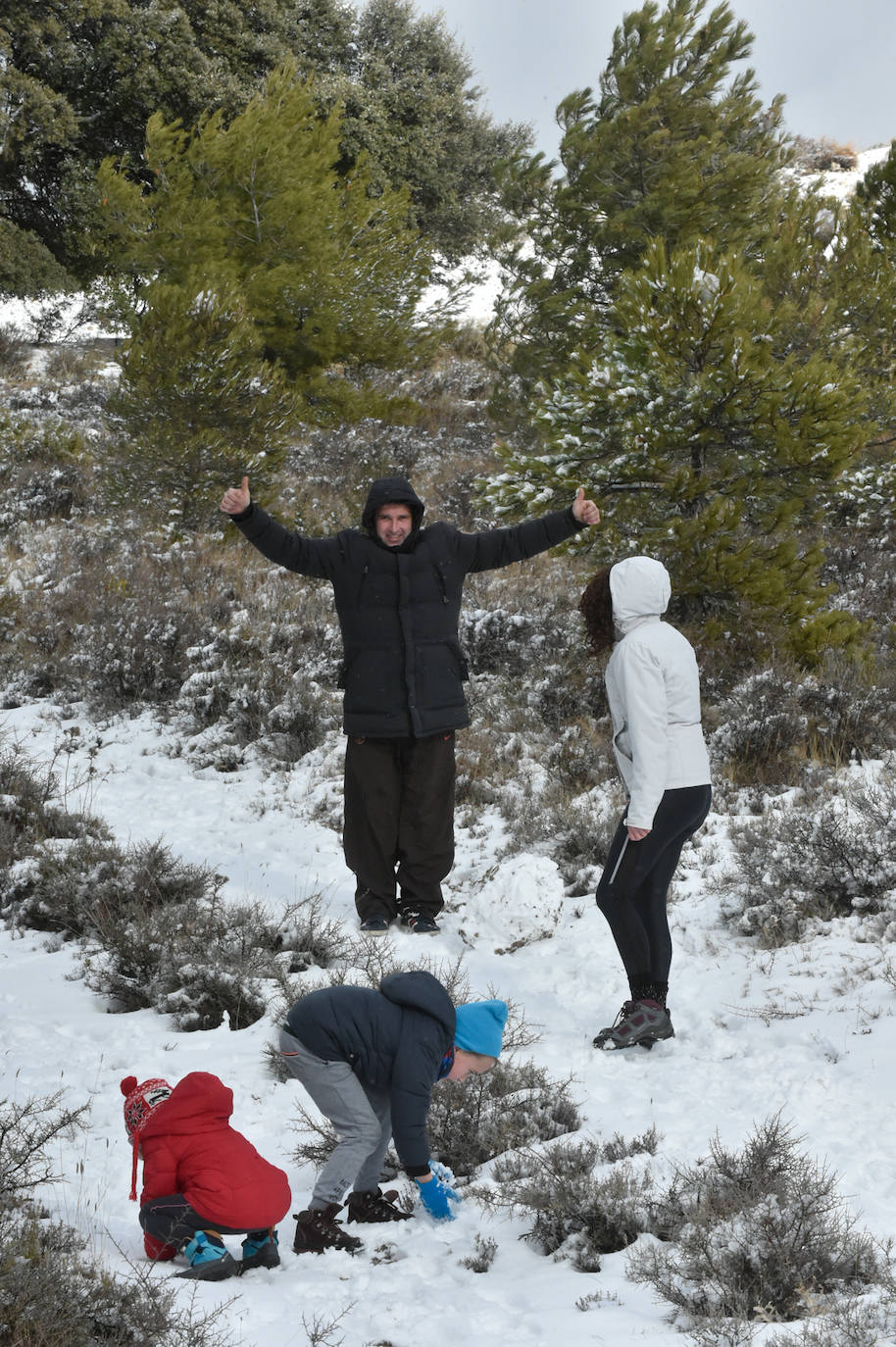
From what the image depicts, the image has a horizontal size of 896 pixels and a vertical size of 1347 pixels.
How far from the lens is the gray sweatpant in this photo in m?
2.76

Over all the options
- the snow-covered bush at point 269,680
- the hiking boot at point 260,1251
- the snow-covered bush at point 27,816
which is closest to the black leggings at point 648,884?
the hiking boot at point 260,1251

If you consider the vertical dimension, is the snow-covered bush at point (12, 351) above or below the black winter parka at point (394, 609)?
above

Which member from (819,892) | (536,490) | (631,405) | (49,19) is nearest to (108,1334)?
(819,892)

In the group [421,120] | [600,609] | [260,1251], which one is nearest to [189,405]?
[600,609]

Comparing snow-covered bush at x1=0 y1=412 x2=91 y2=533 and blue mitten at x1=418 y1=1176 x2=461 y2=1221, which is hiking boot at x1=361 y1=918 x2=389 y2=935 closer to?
blue mitten at x1=418 y1=1176 x2=461 y2=1221

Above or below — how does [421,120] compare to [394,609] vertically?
above

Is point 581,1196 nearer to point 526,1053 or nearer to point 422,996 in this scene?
point 422,996

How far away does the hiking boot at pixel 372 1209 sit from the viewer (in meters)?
2.88

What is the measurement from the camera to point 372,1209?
9.46 feet

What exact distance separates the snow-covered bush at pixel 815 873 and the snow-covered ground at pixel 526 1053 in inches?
5.1

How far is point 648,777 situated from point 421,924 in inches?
74.4

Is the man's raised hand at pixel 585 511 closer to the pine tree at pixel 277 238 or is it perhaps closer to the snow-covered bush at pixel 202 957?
the snow-covered bush at pixel 202 957

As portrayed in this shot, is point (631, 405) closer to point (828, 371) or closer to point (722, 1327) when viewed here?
point (828, 371)

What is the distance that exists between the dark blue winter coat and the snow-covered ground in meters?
0.38
